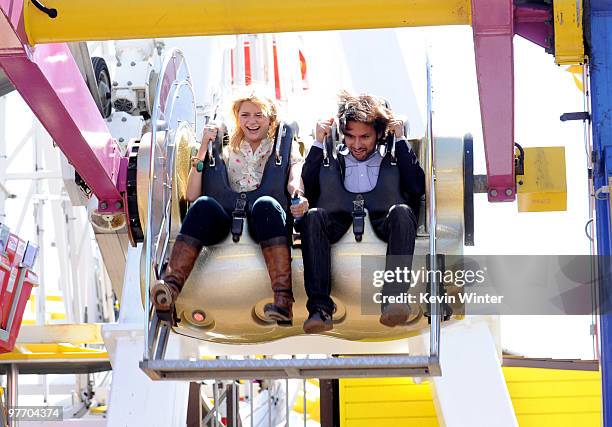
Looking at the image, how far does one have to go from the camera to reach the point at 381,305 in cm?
702

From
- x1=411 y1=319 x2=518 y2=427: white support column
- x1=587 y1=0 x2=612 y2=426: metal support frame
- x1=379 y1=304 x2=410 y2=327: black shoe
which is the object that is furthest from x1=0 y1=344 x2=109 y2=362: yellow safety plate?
x1=587 y1=0 x2=612 y2=426: metal support frame

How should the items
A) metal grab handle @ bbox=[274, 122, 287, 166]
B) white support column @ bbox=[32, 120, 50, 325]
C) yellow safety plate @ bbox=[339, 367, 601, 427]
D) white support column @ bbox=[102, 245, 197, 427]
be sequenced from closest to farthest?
metal grab handle @ bbox=[274, 122, 287, 166] < white support column @ bbox=[102, 245, 197, 427] < yellow safety plate @ bbox=[339, 367, 601, 427] < white support column @ bbox=[32, 120, 50, 325]

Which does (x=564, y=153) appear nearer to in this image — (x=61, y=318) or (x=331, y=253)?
(x=331, y=253)

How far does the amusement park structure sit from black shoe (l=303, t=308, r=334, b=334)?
0.75 feet

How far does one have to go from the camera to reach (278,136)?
7602 mm

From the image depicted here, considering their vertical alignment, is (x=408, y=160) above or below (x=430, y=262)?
above

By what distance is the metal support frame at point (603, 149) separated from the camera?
6.50m

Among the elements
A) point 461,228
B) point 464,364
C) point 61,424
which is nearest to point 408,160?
point 461,228

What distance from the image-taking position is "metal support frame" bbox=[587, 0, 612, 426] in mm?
6496

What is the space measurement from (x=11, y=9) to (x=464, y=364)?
208 inches

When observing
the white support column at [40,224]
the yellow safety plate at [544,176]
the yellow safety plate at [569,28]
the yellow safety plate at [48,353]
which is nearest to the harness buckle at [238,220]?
the yellow safety plate at [544,176]

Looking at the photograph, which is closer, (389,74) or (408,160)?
(408,160)

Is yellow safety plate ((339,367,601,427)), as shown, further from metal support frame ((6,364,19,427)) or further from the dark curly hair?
the dark curly hair

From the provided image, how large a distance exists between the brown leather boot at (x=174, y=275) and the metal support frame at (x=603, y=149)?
7.01ft
